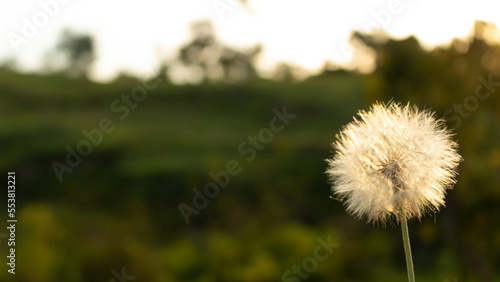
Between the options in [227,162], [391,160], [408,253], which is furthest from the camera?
[227,162]

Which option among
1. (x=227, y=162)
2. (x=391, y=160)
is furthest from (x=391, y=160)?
(x=227, y=162)

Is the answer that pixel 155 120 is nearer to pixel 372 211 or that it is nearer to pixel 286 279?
pixel 286 279

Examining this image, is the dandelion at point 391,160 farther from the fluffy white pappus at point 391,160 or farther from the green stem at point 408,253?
the green stem at point 408,253

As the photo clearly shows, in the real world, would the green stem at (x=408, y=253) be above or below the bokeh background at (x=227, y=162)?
below

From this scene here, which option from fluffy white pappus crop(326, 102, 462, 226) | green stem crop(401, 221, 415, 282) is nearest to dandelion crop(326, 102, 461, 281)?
fluffy white pappus crop(326, 102, 462, 226)

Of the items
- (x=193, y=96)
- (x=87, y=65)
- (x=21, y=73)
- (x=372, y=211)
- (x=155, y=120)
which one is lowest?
(x=372, y=211)

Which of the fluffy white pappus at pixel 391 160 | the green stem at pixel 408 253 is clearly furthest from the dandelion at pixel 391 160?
the green stem at pixel 408 253

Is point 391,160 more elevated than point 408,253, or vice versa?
point 391,160

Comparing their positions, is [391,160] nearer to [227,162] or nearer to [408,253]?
[408,253]

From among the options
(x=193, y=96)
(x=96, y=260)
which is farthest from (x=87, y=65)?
(x=96, y=260)
